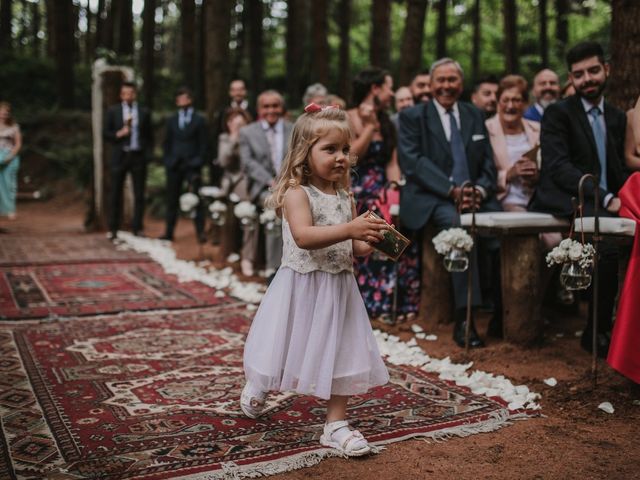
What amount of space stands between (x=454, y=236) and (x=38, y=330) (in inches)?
140

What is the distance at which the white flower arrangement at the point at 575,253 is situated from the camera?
14.4 feet

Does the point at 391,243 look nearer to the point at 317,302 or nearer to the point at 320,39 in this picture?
the point at 317,302

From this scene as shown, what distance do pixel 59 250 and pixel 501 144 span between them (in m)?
7.20


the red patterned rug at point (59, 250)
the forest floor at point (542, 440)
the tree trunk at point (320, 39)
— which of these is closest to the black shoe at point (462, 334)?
the forest floor at point (542, 440)

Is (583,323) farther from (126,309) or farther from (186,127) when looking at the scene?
(186,127)

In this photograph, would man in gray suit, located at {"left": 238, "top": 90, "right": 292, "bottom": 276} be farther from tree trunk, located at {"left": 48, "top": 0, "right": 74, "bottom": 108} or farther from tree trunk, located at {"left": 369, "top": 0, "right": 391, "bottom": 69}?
tree trunk, located at {"left": 48, "top": 0, "right": 74, "bottom": 108}

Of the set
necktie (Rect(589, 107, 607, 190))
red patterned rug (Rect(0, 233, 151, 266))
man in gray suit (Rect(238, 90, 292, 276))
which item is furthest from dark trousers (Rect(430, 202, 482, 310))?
red patterned rug (Rect(0, 233, 151, 266))

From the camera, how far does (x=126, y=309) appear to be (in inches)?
279

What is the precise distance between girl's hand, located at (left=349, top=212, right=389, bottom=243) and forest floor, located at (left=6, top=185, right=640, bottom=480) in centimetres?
108

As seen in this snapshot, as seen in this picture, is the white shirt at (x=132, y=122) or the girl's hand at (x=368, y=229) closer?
the girl's hand at (x=368, y=229)

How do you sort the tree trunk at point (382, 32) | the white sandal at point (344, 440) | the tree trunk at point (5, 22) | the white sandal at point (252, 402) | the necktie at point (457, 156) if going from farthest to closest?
the tree trunk at point (5, 22) → the tree trunk at point (382, 32) → the necktie at point (457, 156) → the white sandal at point (252, 402) → the white sandal at point (344, 440)

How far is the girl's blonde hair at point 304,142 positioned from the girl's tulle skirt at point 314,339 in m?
0.44

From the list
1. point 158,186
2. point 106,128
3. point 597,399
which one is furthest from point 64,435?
point 158,186

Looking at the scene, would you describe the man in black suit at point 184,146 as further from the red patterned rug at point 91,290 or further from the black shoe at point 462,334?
the black shoe at point 462,334
